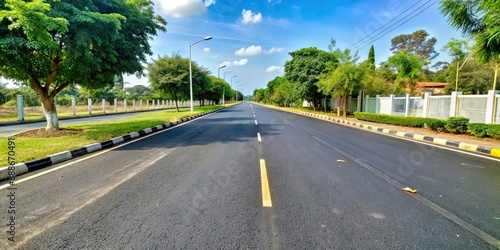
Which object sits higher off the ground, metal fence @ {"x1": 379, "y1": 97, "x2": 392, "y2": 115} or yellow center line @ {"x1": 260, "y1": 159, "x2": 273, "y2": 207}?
metal fence @ {"x1": 379, "y1": 97, "x2": 392, "y2": 115}

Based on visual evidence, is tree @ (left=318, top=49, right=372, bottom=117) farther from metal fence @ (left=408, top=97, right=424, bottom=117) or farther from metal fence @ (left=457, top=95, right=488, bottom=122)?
metal fence @ (left=457, top=95, right=488, bottom=122)

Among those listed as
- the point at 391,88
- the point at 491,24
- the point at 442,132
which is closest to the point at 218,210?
the point at 491,24

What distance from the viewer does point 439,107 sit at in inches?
557

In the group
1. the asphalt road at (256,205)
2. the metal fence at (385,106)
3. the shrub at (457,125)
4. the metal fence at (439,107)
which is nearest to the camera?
the asphalt road at (256,205)

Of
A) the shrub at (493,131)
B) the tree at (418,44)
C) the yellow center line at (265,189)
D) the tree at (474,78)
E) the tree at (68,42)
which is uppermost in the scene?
the tree at (418,44)

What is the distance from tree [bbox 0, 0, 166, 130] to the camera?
19.8 ft

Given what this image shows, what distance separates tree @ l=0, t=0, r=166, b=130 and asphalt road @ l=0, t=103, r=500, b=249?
3743 millimetres

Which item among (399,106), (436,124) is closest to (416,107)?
(399,106)

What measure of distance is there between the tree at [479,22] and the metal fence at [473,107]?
3.23 meters

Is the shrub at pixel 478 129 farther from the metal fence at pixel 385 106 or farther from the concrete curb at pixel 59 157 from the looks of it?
the concrete curb at pixel 59 157

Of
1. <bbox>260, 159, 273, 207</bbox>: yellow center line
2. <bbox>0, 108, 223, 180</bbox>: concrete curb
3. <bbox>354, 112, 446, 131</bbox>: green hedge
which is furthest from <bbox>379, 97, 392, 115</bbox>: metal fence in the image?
<bbox>0, 108, 223, 180</bbox>: concrete curb

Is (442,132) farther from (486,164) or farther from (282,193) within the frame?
(282,193)

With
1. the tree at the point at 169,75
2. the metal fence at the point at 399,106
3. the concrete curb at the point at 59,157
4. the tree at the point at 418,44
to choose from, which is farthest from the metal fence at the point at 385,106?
the tree at the point at 418,44

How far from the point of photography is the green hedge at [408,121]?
12.1 metres
